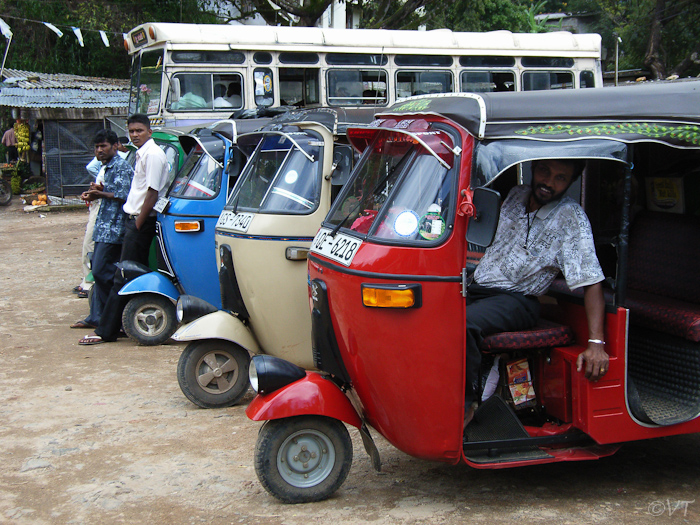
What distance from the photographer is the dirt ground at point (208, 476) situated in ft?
11.6

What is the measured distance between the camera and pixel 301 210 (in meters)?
5.23

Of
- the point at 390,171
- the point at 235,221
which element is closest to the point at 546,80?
the point at 235,221

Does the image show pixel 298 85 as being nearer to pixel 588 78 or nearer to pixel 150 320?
pixel 588 78

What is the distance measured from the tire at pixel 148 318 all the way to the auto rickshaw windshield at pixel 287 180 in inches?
74.8

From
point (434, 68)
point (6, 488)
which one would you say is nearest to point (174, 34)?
point (434, 68)

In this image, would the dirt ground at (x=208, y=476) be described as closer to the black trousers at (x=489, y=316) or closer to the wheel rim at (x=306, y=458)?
the wheel rim at (x=306, y=458)

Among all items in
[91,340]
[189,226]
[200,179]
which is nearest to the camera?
[189,226]

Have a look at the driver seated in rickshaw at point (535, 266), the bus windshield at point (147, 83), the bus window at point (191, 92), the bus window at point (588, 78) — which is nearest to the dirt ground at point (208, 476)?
the driver seated in rickshaw at point (535, 266)

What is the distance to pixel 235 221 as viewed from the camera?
5.46 meters

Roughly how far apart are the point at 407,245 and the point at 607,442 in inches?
56.4

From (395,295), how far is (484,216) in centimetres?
54

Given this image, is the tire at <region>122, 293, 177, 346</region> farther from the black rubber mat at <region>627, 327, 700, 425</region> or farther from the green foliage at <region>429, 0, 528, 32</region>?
the green foliage at <region>429, 0, 528, 32</region>

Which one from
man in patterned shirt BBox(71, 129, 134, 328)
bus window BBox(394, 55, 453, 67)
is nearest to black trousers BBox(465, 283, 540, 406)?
man in patterned shirt BBox(71, 129, 134, 328)

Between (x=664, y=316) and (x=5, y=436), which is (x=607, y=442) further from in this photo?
(x=5, y=436)
